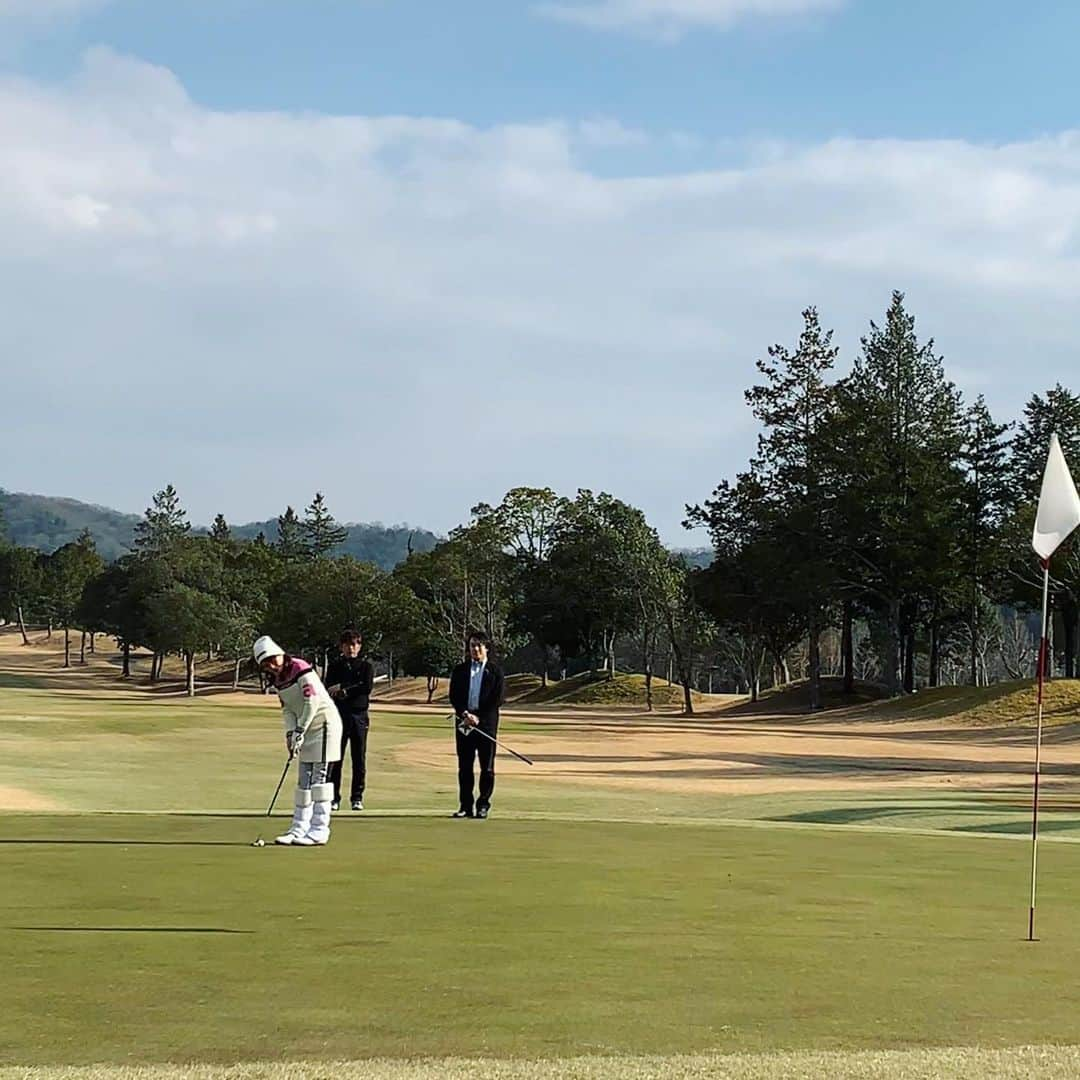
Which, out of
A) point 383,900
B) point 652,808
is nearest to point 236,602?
point 652,808

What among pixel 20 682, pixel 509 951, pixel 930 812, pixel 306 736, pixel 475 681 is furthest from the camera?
pixel 20 682

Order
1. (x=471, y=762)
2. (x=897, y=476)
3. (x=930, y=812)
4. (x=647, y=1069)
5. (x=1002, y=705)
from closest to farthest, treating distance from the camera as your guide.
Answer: (x=647, y=1069)
(x=471, y=762)
(x=930, y=812)
(x=1002, y=705)
(x=897, y=476)

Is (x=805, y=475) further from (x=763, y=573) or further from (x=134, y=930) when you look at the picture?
(x=134, y=930)

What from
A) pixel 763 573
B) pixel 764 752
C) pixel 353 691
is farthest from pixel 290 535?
pixel 353 691

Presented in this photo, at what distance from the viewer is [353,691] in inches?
747

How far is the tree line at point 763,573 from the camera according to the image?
76812mm

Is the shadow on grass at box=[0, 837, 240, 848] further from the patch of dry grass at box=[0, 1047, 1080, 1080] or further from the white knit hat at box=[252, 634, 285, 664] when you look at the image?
the patch of dry grass at box=[0, 1047, 1080, 1080]

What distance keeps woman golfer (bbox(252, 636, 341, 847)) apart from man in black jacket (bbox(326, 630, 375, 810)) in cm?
399

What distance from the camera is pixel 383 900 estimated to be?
1073 cm

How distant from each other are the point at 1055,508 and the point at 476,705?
8501 millimetres

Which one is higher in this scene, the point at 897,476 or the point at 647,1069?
the point at 897,476

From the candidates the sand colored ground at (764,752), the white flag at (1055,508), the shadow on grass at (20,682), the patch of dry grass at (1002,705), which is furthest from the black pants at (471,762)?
the shadow on grass at (20,682)

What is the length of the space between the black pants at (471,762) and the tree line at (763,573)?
54683 mm

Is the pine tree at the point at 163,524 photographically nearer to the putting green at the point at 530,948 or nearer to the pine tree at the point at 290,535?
the pine tree at the point at 290,535
